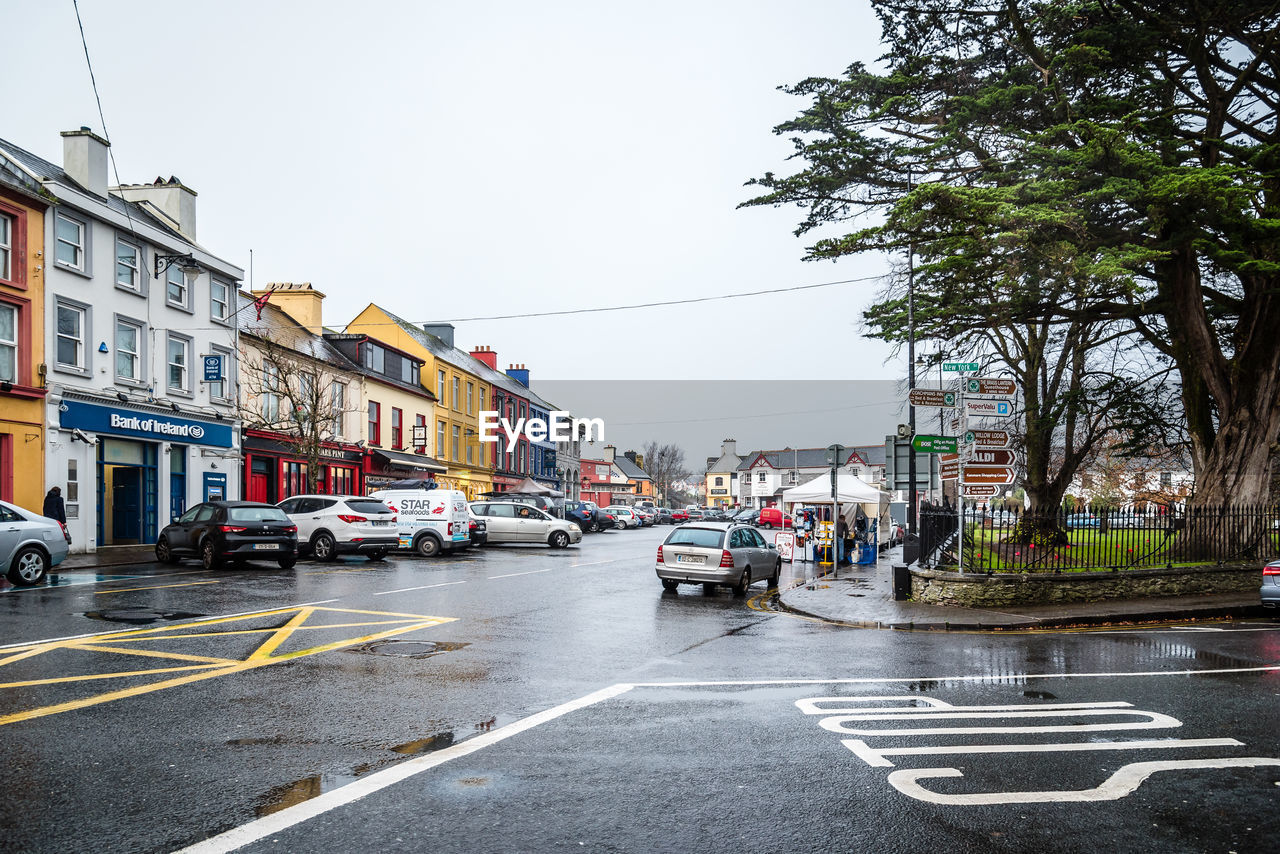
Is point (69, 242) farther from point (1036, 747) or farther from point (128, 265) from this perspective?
point (1036, 747)

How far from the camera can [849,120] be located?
→ 61.3 ft

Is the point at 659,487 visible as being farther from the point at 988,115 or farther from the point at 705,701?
the point at 705,701

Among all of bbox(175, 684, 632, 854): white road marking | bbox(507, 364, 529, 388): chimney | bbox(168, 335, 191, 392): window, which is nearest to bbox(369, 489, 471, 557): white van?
bbox(168, 335, 191, 392): window

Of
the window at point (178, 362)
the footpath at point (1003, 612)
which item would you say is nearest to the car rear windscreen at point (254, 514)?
the window at point (178, 362)

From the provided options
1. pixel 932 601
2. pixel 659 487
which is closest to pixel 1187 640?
pixel 932 601

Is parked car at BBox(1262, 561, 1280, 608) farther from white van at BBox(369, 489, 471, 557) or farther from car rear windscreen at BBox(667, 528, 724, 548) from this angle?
white van at BBox(369, 489, 471, 557)

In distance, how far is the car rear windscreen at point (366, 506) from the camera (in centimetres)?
2372

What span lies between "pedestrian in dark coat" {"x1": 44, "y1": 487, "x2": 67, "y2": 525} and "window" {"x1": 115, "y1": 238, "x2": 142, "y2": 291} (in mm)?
7239

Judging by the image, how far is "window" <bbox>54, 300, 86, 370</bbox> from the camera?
23812mm

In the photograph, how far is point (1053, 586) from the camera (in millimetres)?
15484

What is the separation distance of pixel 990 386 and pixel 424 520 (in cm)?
1730

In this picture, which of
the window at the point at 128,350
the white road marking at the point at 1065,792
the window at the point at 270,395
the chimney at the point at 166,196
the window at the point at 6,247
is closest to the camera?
the white road marking at the point at 1065,792

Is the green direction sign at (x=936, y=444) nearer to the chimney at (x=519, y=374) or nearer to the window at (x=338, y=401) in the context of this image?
the window at (x=338, y=401)

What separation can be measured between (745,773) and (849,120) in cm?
1625
